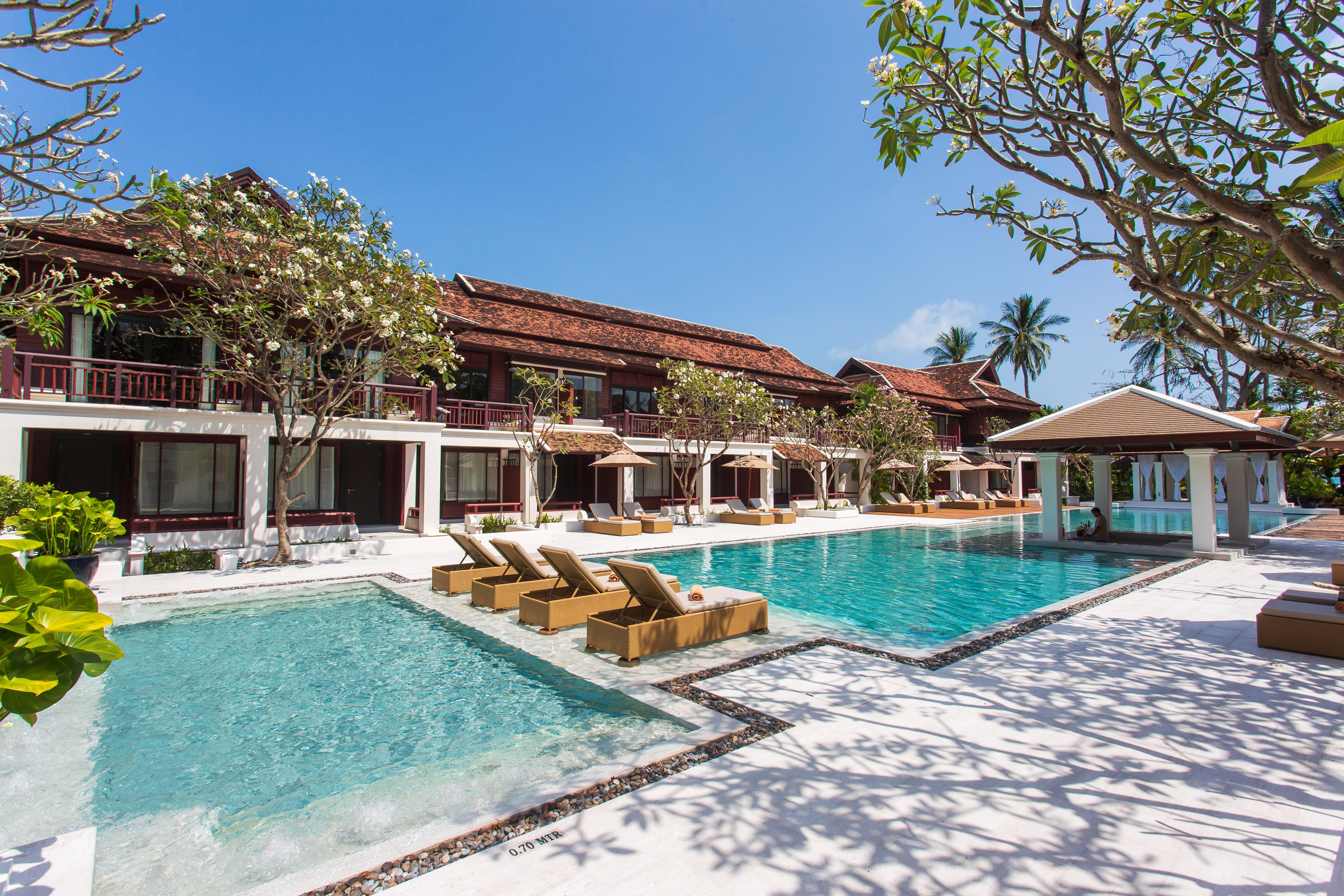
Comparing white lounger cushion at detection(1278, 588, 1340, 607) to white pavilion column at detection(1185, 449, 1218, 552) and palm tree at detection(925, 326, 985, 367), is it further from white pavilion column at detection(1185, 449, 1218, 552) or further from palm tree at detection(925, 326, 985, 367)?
palm tree at detection(925, 326, 985, 367)

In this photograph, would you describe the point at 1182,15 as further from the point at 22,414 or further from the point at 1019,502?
the point at 1019,502

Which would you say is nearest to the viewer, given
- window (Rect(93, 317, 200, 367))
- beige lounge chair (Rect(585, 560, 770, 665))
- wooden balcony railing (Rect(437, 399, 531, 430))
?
beige lounge chair (Rect(585, 560, 770, 665))

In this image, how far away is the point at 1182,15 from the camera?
4.95 metres

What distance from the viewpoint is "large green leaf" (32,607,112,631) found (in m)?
1.55

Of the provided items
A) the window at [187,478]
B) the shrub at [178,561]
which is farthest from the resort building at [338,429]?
the shrub at [178,561]

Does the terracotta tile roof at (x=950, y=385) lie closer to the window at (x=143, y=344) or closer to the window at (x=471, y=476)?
the window at (x=471, y=476)

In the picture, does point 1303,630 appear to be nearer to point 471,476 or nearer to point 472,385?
point 471,476

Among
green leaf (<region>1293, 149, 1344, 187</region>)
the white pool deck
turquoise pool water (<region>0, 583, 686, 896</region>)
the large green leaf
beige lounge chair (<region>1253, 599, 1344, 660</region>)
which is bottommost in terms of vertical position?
turquoise pool water (<region>0, 583, 686, 896</region>)

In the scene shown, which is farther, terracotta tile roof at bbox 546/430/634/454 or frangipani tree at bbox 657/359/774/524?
frangipani tree at bbox 657/359/774/524

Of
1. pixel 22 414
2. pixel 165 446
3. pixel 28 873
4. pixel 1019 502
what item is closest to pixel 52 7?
pixel 28 873

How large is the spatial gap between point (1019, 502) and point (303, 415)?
3109cm

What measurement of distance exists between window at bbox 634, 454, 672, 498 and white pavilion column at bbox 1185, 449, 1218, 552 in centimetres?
1682

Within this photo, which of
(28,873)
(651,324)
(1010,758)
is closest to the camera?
(28,873)

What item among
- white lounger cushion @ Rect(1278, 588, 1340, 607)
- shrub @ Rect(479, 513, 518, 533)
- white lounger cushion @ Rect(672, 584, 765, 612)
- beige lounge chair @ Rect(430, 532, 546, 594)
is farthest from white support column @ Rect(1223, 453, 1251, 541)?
shrub @ Rect(479, 513, 518, 533)
